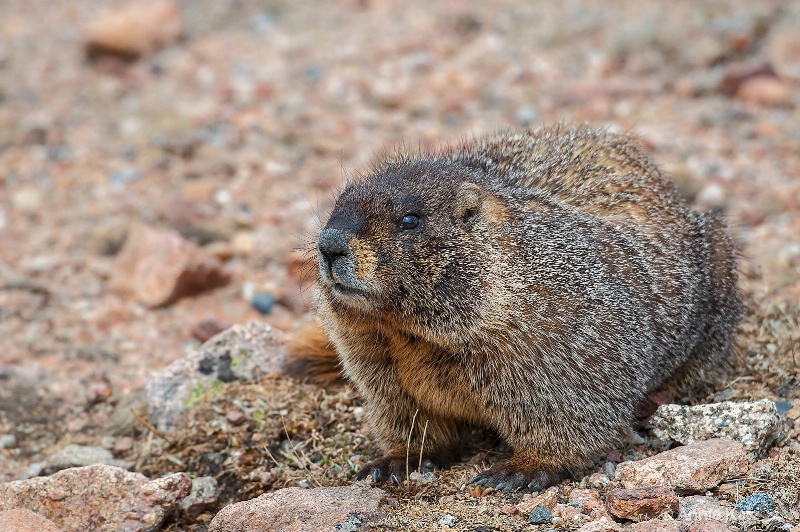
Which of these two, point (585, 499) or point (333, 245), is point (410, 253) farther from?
point (585, 499)

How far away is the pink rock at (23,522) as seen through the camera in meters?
4.56

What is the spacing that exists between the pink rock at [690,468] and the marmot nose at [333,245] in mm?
1774

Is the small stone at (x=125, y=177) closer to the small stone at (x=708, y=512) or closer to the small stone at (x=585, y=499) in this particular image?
the small stone at (x=585, y=499)

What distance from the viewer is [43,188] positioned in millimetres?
9867

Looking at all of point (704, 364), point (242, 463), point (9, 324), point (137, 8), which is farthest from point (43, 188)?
point (704, 364)

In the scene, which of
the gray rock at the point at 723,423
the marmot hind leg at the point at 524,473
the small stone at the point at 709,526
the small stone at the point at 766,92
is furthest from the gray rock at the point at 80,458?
the small stone at the point at 766,92

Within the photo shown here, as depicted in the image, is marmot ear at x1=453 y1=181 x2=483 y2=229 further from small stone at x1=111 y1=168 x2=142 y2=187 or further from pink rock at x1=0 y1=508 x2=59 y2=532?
small stone at x1=111 y1=168 x2=142 y2=187

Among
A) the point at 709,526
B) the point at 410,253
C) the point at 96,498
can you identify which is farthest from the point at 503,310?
the point at 96,498

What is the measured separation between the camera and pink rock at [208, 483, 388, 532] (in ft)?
15.0

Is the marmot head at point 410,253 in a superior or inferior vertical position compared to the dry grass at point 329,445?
superior

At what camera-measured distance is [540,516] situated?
4.57 m

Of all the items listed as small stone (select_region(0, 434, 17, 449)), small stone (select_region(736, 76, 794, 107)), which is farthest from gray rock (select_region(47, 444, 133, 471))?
small stone (select_region(736, 76, 794, 107))

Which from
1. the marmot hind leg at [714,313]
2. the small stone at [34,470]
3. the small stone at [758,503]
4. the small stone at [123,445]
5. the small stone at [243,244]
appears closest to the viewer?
the small stone at [758,503]

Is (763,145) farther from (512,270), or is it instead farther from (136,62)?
(136,62)
